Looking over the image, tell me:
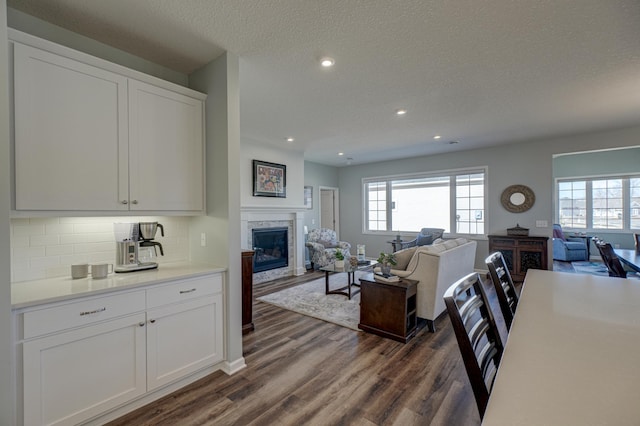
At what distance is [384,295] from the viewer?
10.3ft

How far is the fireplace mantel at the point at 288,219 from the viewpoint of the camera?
5312 millimetres

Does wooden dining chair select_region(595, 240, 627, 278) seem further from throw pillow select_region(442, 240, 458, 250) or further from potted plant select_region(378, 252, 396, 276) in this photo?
potted plant select_region(378, 252, 396, 276)

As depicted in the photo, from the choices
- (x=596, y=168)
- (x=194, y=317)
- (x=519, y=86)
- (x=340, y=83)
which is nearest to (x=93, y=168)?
(x=194, y=317)

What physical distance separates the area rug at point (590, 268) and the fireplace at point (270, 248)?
19.8ft

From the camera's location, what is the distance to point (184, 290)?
87.2 inches

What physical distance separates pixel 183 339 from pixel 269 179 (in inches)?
149

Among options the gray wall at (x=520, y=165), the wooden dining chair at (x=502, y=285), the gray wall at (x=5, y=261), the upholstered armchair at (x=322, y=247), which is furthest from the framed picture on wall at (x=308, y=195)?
the gray wall at (x=5, y=261)

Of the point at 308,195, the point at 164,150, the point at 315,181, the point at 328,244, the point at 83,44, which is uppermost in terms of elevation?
the point at 83,44

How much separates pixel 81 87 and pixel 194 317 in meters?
1.82

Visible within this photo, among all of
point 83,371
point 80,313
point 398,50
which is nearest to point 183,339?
point 83,371

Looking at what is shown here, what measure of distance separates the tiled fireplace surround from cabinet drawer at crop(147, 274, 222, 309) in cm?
282

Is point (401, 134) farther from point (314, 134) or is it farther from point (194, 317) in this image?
point (194, 317)

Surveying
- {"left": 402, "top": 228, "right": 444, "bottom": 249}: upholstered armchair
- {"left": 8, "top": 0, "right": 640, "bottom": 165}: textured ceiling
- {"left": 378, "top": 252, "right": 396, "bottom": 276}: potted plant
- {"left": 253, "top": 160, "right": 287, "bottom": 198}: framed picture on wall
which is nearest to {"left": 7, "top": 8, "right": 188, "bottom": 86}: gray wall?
{"left": 8, "top": 0, "right": 640, "bottom": 165}: textured ceiling

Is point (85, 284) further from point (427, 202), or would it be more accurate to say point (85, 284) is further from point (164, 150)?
point (427, 202)
